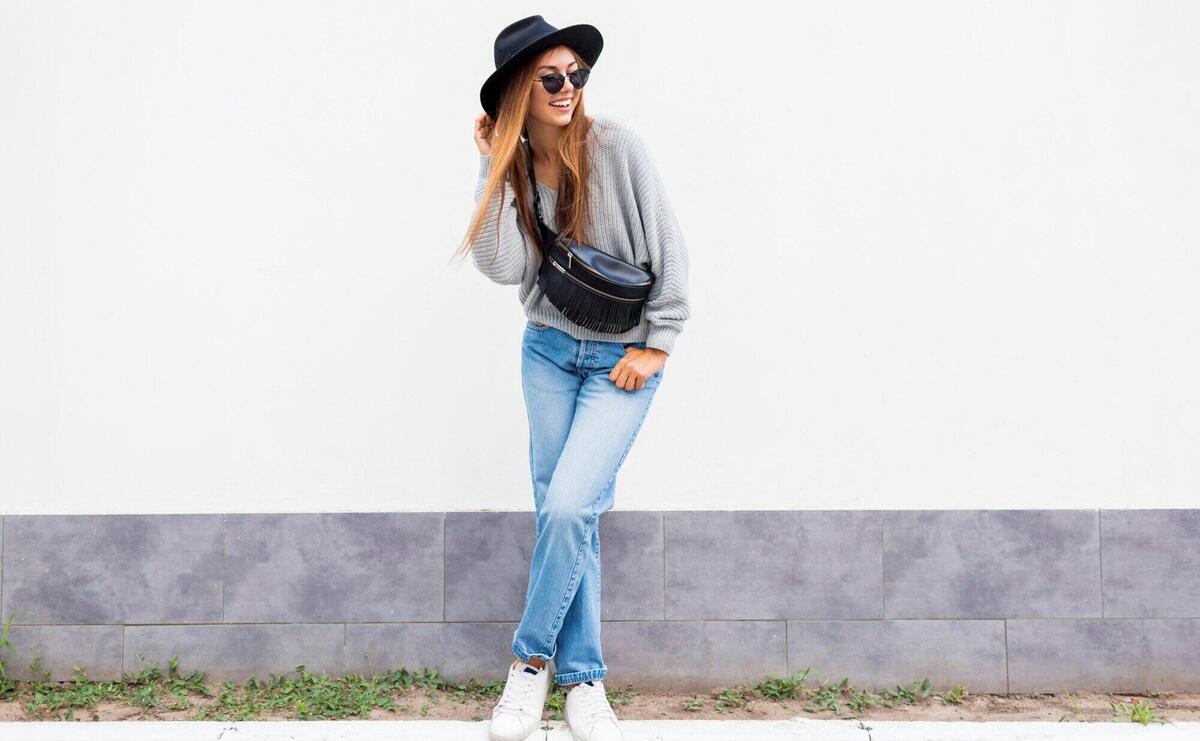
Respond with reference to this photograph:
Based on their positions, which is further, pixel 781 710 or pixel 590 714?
pixel 781 710

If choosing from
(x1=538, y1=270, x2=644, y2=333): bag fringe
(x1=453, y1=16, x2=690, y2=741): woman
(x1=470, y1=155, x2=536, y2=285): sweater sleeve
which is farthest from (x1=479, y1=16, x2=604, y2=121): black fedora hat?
(x1=538, y1=270, x2=644, y2=333): bag fringe

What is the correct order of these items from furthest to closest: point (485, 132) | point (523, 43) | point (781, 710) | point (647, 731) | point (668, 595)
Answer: point (668, 595), point (781, 710), point (647, 731), point (485, 132), point (523, 43)

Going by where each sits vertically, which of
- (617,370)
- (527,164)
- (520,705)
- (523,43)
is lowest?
(520,705)

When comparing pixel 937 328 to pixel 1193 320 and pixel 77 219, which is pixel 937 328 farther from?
pixel 77 219

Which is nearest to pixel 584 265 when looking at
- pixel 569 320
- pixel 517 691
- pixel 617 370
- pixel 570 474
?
pixel 569 320

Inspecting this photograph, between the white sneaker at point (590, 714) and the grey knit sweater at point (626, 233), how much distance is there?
1094mm

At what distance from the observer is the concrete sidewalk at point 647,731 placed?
118 inches

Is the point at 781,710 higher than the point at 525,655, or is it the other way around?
the point at 525,655

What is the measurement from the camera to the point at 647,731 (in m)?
3.03

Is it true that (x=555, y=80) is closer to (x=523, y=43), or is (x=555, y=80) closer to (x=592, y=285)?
(x=523, y=43)

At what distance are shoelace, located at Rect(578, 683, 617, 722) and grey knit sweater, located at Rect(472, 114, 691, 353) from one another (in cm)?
109

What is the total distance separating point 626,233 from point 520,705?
4.91 feet

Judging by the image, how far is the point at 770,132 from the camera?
3520 millimetres

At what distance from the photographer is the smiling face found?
2738mm
